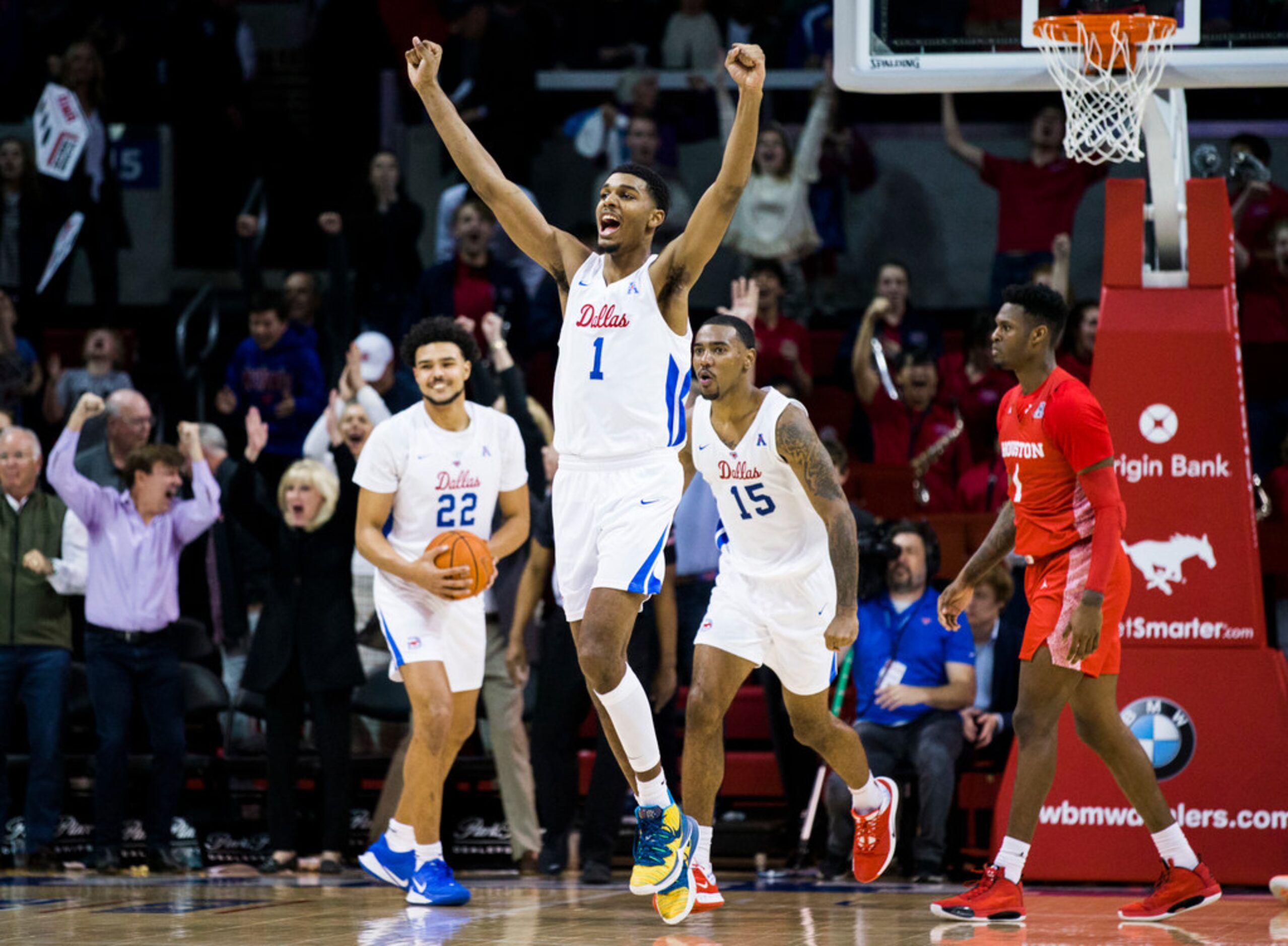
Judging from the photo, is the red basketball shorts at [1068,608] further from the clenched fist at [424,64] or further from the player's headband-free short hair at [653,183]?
the clenched fist at [424,64]

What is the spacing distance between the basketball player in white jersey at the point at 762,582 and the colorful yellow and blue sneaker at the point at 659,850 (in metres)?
0.71

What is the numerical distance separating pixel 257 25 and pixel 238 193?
242 cm

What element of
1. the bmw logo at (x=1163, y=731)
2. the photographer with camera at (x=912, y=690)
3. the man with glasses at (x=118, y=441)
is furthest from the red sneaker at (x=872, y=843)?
the man with glasses at (x=118, y=441)

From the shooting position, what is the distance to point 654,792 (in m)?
6.40

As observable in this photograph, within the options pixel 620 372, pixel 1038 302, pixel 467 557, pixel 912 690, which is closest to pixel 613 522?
pixel 620 372

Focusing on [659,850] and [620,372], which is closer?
[659,850]

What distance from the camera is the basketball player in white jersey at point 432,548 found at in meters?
7.63

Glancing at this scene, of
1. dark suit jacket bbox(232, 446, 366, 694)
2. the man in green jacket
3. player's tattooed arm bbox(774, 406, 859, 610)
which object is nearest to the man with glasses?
the man in green jacket

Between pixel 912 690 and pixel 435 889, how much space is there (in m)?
2.76

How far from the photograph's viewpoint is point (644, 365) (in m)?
6.39

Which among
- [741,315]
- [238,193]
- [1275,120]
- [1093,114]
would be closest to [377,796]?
[741,315]

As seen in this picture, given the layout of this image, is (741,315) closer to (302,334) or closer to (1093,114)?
(1093,114)

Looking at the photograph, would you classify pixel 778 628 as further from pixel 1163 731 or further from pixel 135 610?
pixel 135 610

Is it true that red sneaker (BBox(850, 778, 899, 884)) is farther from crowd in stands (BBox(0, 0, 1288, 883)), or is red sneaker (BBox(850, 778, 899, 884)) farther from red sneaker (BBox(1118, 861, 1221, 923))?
crowd in stands (BBox(0, 0, 1288, 883))
